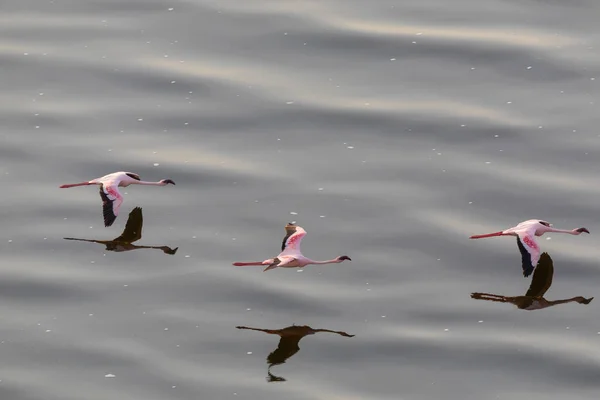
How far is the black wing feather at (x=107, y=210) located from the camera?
935 inches

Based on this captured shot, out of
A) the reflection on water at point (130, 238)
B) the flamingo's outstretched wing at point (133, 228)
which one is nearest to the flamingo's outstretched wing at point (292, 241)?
the reflection on water at point (130, 238)

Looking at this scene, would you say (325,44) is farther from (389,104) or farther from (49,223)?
(49,223)

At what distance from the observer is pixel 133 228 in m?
24.6

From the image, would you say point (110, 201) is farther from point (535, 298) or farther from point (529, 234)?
point (535, 298)

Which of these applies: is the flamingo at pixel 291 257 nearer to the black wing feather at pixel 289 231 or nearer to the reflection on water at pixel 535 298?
the black wing feather at pixel 289 231

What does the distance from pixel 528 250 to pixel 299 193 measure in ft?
13.5

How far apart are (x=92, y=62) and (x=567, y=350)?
1148cm

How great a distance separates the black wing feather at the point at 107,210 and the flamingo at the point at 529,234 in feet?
16.9

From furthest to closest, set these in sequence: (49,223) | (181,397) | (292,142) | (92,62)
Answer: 1. (92,62)
2. (292,142)
3. (49,223)
4. (181,397)

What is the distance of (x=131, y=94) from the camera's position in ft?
93.3

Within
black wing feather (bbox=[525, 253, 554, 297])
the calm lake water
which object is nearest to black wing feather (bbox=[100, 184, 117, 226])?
the calm lake water

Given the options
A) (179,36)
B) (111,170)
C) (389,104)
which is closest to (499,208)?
(389,104)

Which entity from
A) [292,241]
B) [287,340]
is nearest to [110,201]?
[292,241]

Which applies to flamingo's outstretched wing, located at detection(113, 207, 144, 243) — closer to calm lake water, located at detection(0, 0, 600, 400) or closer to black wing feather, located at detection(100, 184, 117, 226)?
calm lake water, located at detection(0, 0, 600, 400)
